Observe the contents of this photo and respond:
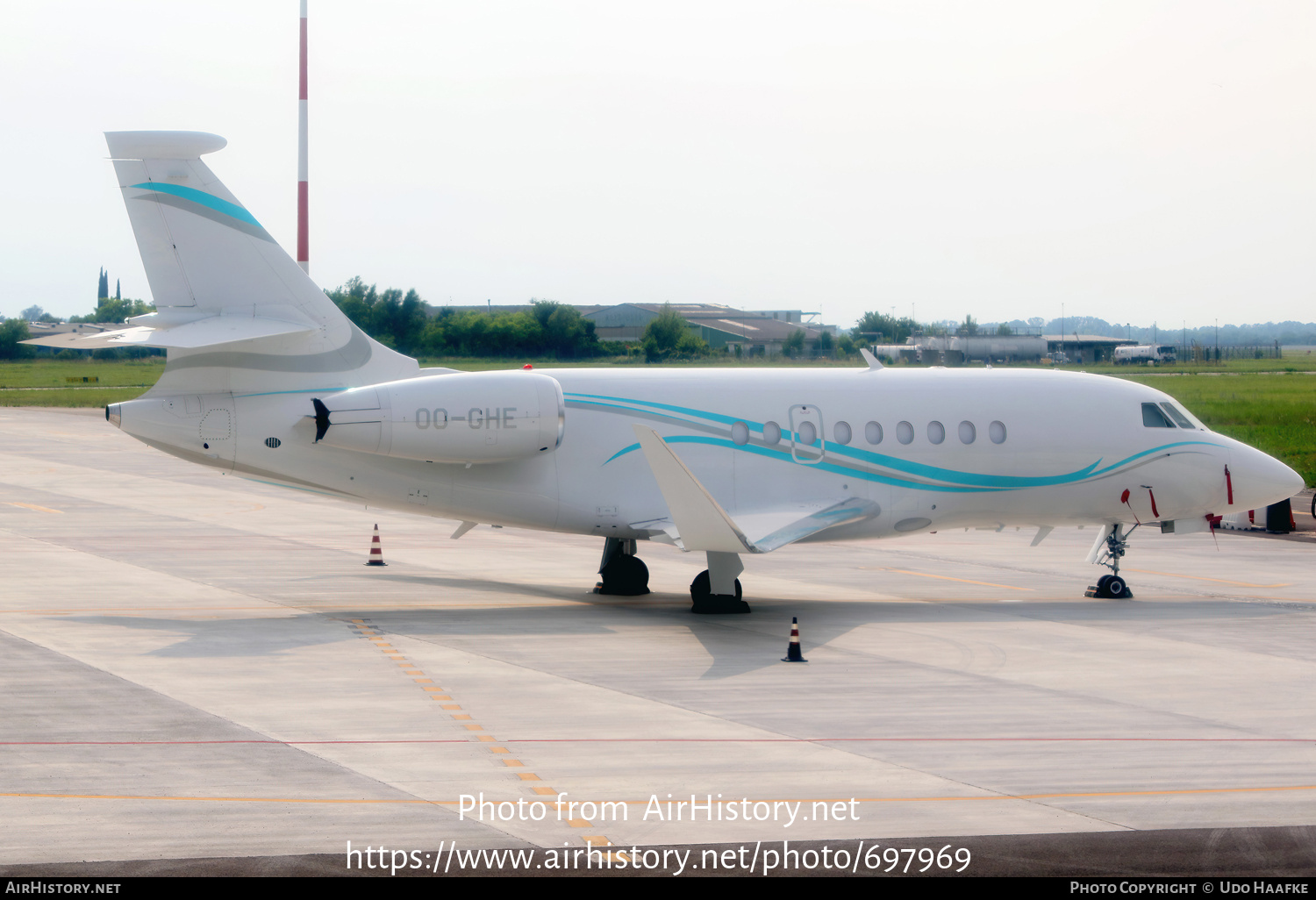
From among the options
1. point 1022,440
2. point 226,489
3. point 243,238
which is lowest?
point 226,489

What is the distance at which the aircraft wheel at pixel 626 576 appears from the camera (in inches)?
909

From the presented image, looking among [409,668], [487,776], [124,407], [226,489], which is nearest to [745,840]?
[487,776]

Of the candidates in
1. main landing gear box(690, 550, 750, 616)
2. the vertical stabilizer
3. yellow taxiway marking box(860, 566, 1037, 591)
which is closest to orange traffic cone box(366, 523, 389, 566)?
the vertical stabilizer

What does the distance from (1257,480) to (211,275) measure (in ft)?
57.8

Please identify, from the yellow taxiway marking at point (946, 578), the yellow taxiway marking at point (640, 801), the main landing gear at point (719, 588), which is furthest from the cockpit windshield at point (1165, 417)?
the yellow taxiway marking at point (640, 801)

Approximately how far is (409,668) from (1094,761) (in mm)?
8202

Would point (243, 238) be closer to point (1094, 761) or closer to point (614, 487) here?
point (614, 487)

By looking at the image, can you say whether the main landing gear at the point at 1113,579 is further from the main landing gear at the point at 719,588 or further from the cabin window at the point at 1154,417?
the main landing gear at the point at 719,588

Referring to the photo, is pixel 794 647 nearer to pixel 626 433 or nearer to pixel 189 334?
pixel 626 433

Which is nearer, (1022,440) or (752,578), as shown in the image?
(1022,440)

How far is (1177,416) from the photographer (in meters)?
23.5

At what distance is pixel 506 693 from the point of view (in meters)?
15.2

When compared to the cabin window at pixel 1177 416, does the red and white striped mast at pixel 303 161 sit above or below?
above

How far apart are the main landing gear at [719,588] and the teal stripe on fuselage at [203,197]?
348 inches
